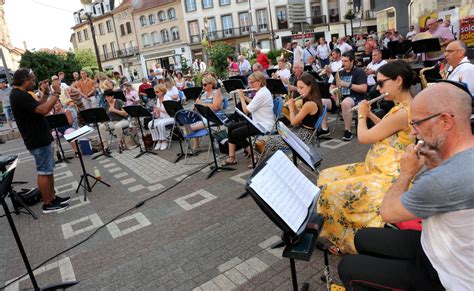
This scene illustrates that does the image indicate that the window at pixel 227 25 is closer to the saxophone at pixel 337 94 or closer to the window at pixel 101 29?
the window at pixel 101 29

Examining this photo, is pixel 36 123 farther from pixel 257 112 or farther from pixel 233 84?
pixel 233 84

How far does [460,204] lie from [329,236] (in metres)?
1.68

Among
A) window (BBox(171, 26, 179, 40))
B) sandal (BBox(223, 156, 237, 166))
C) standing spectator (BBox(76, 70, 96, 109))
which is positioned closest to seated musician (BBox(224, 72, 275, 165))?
sandal (BBox(223, 156, 237, 166))

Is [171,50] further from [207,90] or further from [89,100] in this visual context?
[207,90]

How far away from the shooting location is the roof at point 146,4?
44.7 m

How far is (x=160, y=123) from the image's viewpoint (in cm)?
769

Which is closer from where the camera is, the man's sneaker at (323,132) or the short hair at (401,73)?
the short hair at (401,73)

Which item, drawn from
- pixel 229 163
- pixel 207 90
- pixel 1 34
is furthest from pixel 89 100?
pixel 1 34

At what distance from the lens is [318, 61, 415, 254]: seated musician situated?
8.77 feet

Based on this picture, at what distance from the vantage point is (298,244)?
2043mm

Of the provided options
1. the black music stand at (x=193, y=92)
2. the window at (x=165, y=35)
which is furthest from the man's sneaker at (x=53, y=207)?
the window at (x=165, y=35)

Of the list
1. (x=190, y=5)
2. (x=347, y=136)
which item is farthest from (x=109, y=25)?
(x=347, y=136)

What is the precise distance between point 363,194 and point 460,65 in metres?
3.08

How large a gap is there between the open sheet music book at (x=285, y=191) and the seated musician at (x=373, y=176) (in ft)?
1.59
